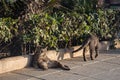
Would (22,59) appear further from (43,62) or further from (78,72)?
(78,72)

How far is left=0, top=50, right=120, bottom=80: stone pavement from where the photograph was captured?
825 cm

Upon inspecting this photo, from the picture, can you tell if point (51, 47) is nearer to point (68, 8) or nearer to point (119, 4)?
point (68, 8)

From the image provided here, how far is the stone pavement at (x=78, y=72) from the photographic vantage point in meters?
8.25

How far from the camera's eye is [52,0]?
33.0ft

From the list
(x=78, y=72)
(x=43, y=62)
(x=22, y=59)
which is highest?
(x=22, y=59)

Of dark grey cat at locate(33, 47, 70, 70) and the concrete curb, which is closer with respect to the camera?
the concrete curb

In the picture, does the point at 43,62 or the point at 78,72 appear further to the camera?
the point at 43,62

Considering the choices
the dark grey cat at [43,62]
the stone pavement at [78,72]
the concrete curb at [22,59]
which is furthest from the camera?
the dark grey cat at [43,62]

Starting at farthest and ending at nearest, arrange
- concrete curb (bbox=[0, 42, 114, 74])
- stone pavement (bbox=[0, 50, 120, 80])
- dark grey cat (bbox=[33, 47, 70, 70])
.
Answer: dark grey cat (bbox=[33, 47, 70, 70]), concrete curb (bbox=[0, 42, 114, 74]), stone pavement (bbox=[0, 50, 120, 80])

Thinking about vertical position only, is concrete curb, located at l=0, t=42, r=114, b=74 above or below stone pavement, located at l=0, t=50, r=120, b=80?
above

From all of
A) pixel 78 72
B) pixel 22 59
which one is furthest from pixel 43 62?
pixel 78 72

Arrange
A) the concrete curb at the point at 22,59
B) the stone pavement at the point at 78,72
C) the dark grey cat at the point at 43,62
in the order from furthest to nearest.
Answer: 1. the dark grey cat at the point at 43,62
2. the concrete curb at the point at 22,59
3. the stone pavement at the point at 78,72

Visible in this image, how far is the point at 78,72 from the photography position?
8797 millimetres

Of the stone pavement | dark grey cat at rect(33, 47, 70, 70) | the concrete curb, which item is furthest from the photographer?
dark grey cat at rect(33, 47, 70, 70)
